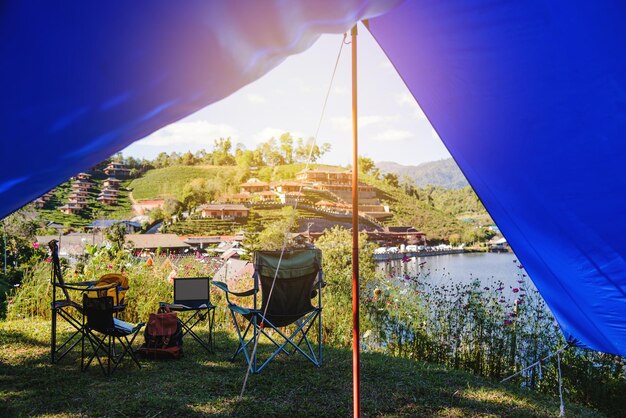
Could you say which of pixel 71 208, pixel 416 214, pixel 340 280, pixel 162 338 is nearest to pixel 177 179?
pixel 71 208

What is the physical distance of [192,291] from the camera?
4.42 m

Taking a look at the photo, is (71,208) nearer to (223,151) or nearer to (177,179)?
A: (177,179)

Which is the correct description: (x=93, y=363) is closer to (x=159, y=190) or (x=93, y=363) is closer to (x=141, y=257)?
(x=141, y=257)

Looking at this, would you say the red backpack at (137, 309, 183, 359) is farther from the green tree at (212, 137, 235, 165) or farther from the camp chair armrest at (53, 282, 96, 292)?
the green tree at (212, 137, 235, 165)

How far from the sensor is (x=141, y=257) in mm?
6633

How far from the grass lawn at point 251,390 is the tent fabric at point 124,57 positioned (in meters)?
1.71

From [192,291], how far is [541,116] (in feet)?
10.8

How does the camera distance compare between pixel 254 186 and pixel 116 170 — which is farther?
pixel 254 186

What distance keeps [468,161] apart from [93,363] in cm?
317

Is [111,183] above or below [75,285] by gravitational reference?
above

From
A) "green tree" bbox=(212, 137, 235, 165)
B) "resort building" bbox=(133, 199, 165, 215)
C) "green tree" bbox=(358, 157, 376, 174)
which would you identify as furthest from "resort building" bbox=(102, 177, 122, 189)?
"green tree" bbox=(358, 157, 376, 174)

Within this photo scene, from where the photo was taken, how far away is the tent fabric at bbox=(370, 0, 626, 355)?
176 cm

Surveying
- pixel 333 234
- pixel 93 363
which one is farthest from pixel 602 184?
pixel 333 234

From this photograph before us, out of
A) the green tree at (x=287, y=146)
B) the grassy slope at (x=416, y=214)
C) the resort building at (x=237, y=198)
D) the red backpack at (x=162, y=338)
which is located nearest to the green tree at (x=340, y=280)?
the red backpack at (x=162, y=338)
